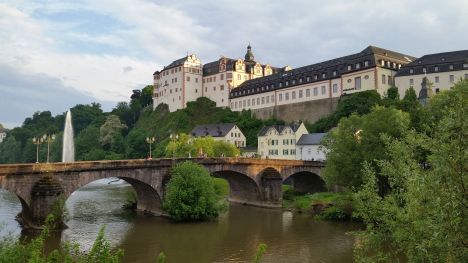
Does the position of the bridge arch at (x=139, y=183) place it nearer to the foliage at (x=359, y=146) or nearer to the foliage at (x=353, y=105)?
the foliage at (x=359, y=146)

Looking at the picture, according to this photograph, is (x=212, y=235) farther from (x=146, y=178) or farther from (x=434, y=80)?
(x=434, y=80)

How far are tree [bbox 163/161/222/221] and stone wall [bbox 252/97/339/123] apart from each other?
51761 millimetres

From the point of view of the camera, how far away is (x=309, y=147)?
7612 centimetres

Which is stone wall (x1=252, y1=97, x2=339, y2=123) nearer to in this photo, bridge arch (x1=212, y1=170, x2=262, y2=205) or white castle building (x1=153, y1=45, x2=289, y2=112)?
white castle building (x1=153, y1=45, x2=289, y2=112)

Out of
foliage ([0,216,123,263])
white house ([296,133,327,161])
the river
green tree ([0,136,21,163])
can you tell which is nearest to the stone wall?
white house ([296,133,327,161])

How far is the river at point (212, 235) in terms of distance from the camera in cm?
2741

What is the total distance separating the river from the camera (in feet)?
89.9

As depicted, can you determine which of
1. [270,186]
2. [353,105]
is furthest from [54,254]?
[353,105]

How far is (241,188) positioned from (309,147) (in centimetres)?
2557

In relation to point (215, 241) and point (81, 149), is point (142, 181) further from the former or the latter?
point (81, 149)

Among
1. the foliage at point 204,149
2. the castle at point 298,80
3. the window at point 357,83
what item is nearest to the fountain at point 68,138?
the foliage at point 204,149

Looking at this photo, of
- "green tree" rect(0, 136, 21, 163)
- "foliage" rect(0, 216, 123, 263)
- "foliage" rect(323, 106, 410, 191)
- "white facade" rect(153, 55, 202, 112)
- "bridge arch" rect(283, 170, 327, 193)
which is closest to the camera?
"foliage" rect(0, 216, 123, 263)

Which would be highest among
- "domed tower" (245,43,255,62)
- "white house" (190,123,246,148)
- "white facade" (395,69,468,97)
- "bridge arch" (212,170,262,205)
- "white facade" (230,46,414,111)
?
"domed tower" (245,43,255,62)

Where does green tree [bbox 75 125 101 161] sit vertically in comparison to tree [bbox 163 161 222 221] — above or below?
above
